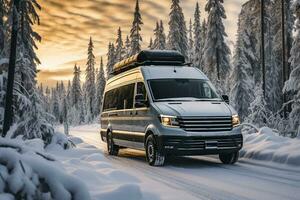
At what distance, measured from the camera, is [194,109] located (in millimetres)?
11078

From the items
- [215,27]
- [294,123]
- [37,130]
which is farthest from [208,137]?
[215,27]

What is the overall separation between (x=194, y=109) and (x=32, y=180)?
7166mm

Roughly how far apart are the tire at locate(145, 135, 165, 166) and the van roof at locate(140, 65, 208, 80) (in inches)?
78.6

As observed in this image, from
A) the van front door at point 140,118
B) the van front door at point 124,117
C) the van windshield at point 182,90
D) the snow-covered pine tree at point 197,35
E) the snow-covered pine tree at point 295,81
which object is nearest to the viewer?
the van front door at point 140,118

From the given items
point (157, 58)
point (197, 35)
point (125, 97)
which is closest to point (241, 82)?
point (197, 35)

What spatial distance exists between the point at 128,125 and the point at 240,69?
120 feet

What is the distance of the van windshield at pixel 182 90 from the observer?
12.2 m

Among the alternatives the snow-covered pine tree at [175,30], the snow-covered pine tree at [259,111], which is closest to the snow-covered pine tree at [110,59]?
the snow-covered pine tree at [175,30]

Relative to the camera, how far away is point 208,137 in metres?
10.9

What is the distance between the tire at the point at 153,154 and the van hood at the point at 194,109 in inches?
33.7

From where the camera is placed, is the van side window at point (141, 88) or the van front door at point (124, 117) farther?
the van front door at point (124, 117)

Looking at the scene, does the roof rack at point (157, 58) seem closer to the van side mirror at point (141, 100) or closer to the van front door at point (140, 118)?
the van front door at point (140, 118)

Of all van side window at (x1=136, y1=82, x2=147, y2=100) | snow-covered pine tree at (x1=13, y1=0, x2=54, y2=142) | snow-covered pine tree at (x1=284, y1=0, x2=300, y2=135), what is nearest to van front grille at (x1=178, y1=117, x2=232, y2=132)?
van side window at (x1=136, y1=82, x2=147, y2=100)

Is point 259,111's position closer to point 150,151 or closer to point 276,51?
point 150,151
